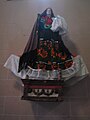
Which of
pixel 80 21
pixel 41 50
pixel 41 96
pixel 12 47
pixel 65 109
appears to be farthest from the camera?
pixel 80 21

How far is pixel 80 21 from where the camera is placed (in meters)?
2.36

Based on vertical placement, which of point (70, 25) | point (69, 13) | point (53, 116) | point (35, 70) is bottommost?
point (53, 116)

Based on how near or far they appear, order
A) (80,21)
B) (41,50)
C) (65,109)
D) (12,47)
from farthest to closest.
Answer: (80,21), (12,47), (65,109), (41,50)

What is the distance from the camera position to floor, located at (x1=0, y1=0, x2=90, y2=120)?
1925mm

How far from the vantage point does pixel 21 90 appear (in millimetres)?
2016

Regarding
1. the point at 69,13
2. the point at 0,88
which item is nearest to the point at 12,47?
the point at 0,88

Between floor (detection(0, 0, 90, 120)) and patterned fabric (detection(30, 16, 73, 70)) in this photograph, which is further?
floor (detection(0, 0, 90, 120))

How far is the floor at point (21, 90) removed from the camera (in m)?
1.92

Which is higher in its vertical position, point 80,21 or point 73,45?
point 80,21

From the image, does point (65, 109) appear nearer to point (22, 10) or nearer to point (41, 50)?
point (41, 50)

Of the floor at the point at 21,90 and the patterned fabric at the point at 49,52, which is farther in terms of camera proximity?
the floor at the point at 21,90

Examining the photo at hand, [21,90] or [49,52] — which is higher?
[49,52]

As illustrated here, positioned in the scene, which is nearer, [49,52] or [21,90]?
[49,52]

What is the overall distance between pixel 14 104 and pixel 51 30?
0.87m
